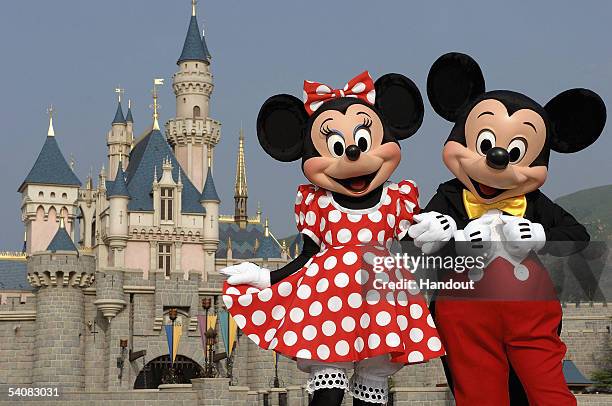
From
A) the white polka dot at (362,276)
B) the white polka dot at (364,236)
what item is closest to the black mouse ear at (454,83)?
the white polka dot at (364,236)

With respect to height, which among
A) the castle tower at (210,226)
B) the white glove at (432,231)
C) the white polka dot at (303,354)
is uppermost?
the castle tower at (210,226)

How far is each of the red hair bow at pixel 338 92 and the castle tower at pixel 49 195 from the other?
32300mm

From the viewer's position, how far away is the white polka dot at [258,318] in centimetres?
689

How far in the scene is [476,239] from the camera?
660 centimetres

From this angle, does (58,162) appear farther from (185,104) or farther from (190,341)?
(190,341)

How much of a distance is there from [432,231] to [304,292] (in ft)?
3.04

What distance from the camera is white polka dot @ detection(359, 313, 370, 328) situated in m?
6.64

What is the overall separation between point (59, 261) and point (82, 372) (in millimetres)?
2862

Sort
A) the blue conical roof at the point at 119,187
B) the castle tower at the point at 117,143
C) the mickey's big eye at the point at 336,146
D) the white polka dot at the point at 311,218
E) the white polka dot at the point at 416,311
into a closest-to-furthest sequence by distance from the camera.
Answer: the white polka dot at the point at 416,311 < the mickey's big eye at the point at 336,146 < the white polka dot at the point at 311,218 < the blue conical roof at the point at 119,187 < the castle tower at the point at 117,143

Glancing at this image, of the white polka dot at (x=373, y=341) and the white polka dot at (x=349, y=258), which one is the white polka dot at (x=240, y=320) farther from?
the white polka dot at (x=373, y=341)

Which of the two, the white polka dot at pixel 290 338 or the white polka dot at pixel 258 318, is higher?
the white polka dot at pixel 258 318

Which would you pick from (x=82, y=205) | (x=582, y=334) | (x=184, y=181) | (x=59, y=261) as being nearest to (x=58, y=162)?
(x=82, y=205)

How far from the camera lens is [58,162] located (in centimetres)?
3891

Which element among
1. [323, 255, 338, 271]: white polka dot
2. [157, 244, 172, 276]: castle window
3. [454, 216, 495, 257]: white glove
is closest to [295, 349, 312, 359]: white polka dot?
[323, 255, 338, 271]: white polka dot
